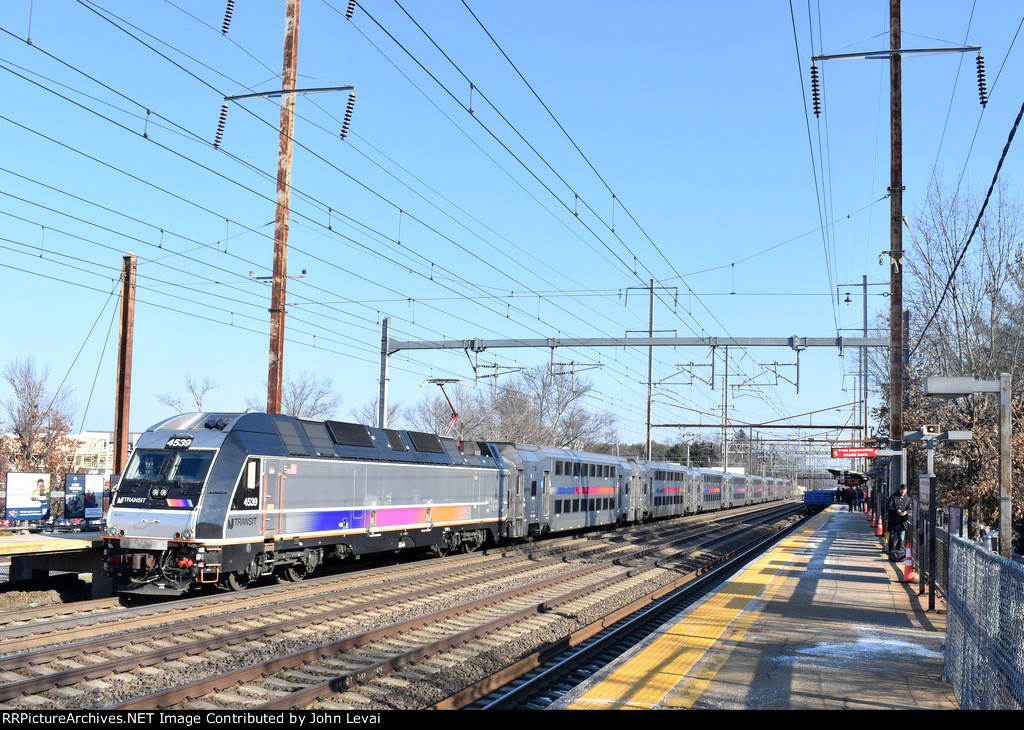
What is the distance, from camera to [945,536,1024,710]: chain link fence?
232 inches

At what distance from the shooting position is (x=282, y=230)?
64.9ft

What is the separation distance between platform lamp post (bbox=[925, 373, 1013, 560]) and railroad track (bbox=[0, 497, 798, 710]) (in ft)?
19.3

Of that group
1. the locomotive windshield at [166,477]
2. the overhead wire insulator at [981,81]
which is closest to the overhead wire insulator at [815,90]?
the overhead wire insulator at [981,81]

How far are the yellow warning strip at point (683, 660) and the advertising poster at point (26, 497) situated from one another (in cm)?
1800

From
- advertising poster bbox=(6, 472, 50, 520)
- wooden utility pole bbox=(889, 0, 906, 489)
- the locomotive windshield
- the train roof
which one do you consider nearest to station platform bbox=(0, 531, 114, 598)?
the locomotive windshield

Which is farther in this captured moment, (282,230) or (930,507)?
(282,230)

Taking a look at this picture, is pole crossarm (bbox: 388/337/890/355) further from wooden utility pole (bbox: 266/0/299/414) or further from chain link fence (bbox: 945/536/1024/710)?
chain link fence (bbox: 945/536/1024/710)

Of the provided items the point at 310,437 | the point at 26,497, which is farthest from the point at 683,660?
the point at 26,497

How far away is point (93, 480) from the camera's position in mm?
26172

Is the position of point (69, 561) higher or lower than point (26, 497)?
lower

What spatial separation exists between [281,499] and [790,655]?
9750 mm

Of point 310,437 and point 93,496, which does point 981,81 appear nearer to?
point 310,437

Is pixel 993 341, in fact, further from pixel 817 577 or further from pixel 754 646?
pixel 754 646

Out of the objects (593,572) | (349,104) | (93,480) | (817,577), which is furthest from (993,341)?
(93,480)
